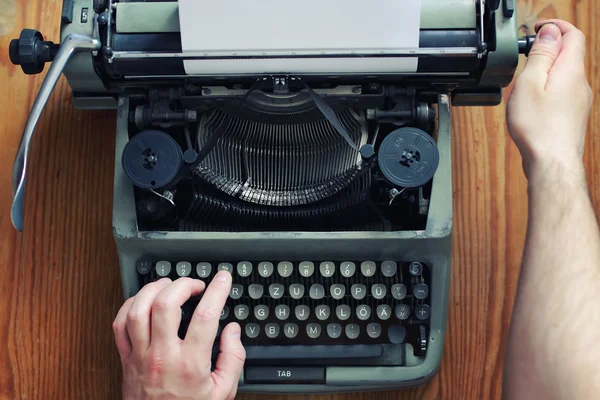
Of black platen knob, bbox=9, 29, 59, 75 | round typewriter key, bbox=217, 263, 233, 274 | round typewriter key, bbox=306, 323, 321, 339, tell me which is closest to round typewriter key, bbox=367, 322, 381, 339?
round typewriter key, bbox=306, 323, 321, 339

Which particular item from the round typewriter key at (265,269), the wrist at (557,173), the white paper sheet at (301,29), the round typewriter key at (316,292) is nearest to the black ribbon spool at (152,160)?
the white paper sheet at (301,29)

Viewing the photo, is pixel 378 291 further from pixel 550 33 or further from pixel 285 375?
pixel 550 33

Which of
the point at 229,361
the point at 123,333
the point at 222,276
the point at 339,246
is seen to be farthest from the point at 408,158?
the point at 123,333

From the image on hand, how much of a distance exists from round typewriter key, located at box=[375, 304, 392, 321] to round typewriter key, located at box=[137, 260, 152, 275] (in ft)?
1.74

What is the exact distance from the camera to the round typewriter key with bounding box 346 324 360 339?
5.65ft

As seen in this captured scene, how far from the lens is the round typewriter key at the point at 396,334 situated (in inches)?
67.1

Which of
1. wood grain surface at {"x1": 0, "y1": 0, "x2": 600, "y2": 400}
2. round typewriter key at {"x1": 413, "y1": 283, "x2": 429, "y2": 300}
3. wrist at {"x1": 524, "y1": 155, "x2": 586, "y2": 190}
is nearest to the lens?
wrist at {"x1": 524, "y1": 155, "x2": 586, "y2": 190}

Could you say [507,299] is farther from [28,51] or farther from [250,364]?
[28,51]

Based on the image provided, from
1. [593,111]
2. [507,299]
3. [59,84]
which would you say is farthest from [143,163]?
[593,111]

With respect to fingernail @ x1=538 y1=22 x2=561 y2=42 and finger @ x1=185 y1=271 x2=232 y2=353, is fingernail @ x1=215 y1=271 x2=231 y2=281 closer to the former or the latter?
finger @ x1=185 y1=271 x2=232 y2=353

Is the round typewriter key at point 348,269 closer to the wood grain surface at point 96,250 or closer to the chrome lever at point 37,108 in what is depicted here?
the wood grain surface at point 96,250

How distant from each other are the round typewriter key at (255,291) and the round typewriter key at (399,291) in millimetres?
300

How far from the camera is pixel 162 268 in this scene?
1.73 metres

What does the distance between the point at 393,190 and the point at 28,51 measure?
0.82 m
